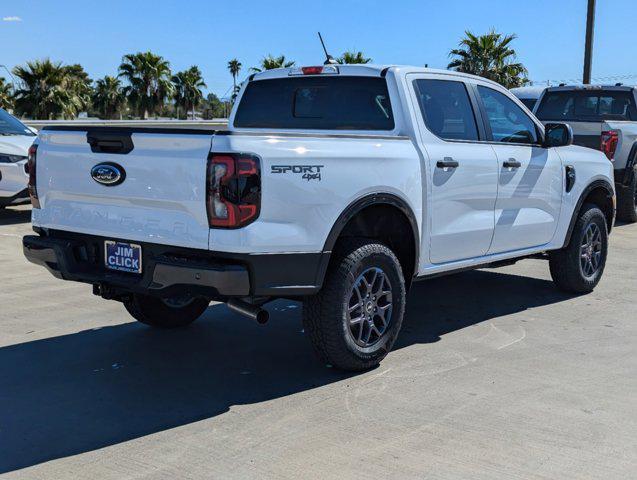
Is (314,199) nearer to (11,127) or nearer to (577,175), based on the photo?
(577,175)

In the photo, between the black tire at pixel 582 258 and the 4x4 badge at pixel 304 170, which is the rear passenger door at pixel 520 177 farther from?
the 4x4 badge at pixel 304 170

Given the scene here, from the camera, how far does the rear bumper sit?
4371 millimetres

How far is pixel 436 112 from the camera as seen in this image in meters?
5.82

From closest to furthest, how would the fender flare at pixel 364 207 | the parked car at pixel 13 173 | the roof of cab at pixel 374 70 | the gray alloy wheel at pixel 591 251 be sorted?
the fender flare at pixel 364 207, the roof of cab at pixel 374 70, the gray alloy wheel at pixel 591 251, the parked car at pixel 13 173

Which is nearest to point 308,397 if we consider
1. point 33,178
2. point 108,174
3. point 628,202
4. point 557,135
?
point 108,174

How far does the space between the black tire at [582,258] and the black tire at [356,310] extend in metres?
2.61

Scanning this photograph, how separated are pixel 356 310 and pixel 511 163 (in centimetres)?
203

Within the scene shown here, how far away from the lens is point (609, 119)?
12.6 metres

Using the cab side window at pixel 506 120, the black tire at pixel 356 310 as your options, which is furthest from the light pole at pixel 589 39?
the black tire at pixel 356 310

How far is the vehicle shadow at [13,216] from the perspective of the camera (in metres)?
12.0

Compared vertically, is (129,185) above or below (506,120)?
below

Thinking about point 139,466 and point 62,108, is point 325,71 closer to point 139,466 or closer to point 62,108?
point 139,466

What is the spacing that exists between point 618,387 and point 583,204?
115 inches

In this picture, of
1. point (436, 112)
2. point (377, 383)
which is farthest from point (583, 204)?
point (377, 383)
